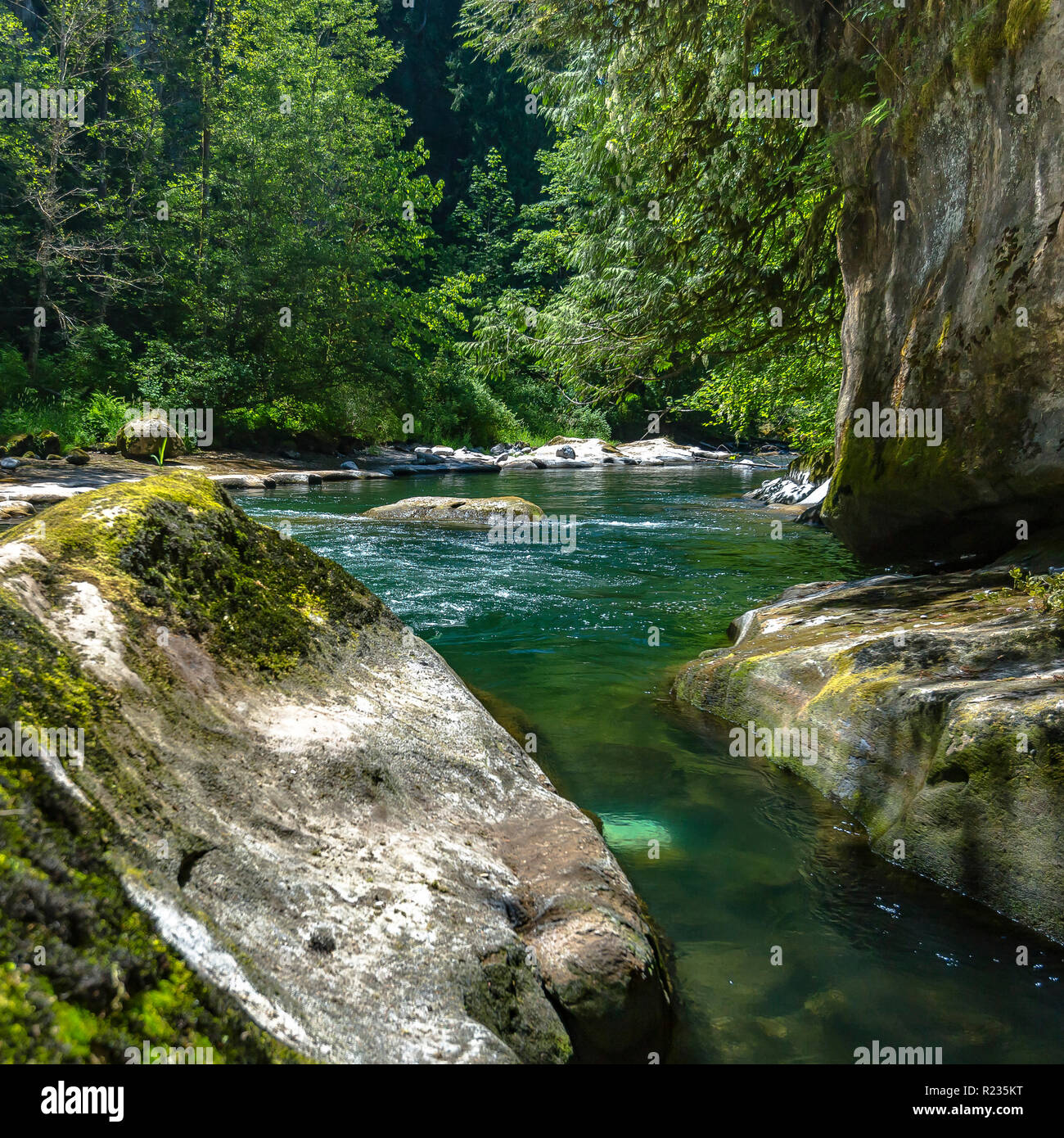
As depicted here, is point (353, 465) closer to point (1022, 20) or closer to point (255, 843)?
point (1022, 20)

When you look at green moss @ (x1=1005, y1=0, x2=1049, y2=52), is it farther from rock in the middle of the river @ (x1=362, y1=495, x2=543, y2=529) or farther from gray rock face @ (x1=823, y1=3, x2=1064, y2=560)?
rock in the middle of the river @ (x1=362, y1=495, x2=543, y2=529)

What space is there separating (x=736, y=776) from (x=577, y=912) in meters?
2.25

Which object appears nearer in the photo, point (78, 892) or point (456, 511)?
point (78, 892)

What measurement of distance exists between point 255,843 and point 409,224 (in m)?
36.3

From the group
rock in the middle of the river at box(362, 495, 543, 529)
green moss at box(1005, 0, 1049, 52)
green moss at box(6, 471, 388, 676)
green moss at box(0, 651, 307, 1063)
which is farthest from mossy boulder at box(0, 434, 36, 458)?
green moss at box(0, 651, 307, 1063)

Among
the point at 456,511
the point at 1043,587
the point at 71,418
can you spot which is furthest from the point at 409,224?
the point at 1043,587

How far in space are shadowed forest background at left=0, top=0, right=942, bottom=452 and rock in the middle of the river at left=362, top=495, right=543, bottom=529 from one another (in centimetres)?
210

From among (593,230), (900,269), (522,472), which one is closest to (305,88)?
(522,472)

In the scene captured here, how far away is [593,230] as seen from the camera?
1286 centimetres

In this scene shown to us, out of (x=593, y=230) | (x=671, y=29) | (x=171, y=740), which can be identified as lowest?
(x=171, y=740)

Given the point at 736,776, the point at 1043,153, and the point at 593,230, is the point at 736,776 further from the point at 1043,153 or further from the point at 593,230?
A: the point at 593,230

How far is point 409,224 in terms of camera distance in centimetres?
3472

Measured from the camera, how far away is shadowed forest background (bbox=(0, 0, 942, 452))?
978 cm

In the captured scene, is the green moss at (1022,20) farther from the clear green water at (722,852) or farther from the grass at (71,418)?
the grass at (71,418)
